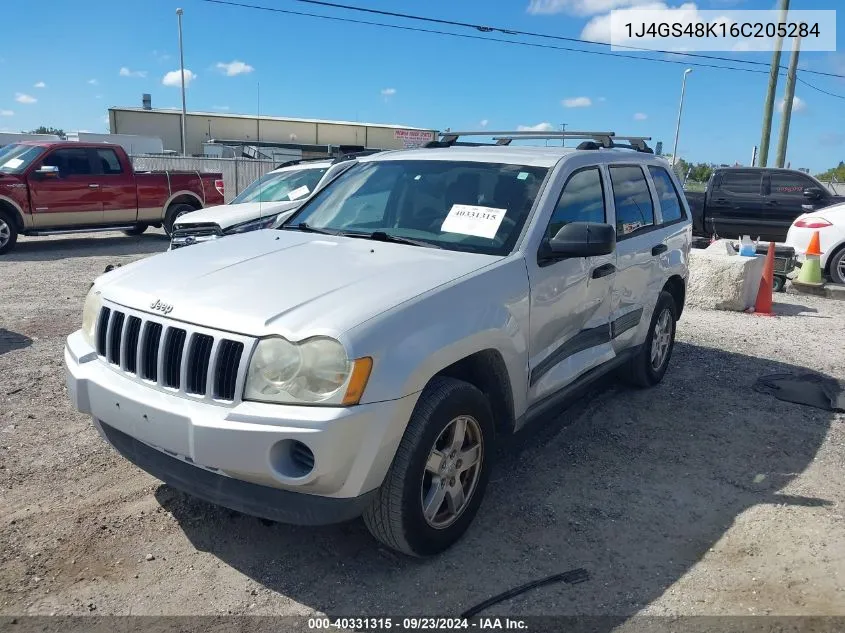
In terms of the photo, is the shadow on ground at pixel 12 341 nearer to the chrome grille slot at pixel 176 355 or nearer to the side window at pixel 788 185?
the chrome grille slot at pixel 176 355

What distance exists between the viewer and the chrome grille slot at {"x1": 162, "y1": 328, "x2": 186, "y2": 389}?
281 cm

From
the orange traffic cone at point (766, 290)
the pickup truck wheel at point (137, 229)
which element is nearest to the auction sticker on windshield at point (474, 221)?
the orange traffic cone at point (766, 290)

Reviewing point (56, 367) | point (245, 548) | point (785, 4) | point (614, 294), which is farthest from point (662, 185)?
point (785, 4)

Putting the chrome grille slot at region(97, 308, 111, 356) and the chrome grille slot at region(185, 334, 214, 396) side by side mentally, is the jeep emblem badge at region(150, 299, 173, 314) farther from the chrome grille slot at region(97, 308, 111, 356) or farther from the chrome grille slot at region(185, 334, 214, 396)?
the chrome grille slot at region(97, 308, 111, 356)

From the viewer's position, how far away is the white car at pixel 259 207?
8625 millimetres

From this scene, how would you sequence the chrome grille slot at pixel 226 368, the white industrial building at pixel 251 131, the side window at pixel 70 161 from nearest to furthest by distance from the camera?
the chrome grille slot at pixel 226 368 < the side window at pixel 70 161 < the white industrial building at pixel 251 131

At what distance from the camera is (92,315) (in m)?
3.32

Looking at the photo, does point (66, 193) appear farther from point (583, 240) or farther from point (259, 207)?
point (583, 240)

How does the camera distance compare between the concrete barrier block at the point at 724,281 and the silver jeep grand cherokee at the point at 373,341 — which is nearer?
the silver jeep grand cherokee at the point at 373,341

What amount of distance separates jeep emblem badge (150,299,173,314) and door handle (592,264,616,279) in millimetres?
2449

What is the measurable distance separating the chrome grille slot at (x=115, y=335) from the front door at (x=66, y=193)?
10.7m

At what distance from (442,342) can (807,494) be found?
2576mm

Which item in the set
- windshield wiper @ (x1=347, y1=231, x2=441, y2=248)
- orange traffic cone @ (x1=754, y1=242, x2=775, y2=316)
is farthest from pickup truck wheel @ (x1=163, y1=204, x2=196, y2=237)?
windshield wiper @ (x1=347, y1=231, x2=441, y2=248)

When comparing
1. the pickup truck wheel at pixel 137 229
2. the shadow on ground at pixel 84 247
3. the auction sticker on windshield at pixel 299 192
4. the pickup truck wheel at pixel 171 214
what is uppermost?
the auction sticker on windshield at pixel 299 192
